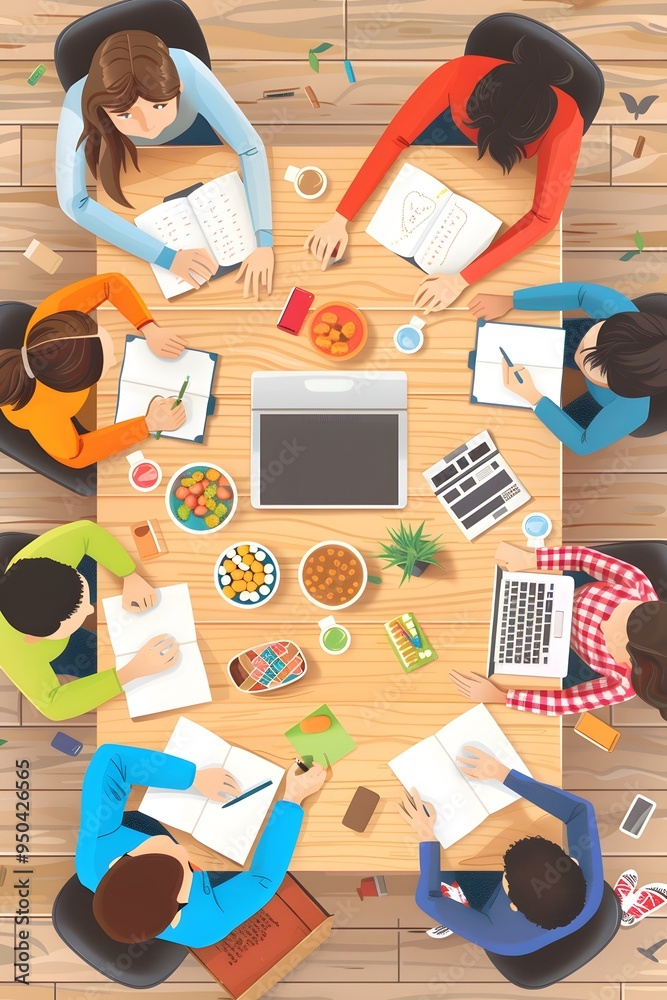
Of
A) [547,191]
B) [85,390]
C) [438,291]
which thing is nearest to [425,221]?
[438,291]

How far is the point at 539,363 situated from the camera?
206cm

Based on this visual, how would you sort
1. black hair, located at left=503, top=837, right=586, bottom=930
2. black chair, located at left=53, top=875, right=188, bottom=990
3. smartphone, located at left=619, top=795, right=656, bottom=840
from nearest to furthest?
black hair, located at left=503, top=837, right=586, bottom=930 → black chair, located at left=53, top=875, right=188, bottom=990 → smartphone, located at left=619, top=795, right=656, bottom=840

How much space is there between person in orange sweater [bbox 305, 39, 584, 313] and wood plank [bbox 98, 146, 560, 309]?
37 millimetres

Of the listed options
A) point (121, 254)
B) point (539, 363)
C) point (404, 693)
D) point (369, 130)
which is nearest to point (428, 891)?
point (404, 693)

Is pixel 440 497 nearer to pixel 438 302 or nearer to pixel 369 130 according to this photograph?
pixel 438 302

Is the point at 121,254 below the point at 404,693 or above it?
above

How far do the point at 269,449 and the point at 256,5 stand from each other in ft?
5.78

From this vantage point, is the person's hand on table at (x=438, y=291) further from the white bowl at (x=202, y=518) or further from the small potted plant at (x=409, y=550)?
the white bowl at (x=202, y=518)

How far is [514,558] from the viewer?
2055 mm

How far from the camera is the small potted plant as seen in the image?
80.1 inches

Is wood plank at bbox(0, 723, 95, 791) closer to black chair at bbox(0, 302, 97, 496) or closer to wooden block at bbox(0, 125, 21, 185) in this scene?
black chair at bbox(0, 302, 97, 496)

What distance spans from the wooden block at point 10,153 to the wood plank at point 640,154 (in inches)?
85.2

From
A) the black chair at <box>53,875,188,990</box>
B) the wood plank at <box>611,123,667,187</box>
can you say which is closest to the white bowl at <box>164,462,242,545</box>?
the black chair at <box>53,875,188,990</box>

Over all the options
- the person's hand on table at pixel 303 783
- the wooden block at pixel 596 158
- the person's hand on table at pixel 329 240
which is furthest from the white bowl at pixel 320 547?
the wooden block at pixel 596 158
